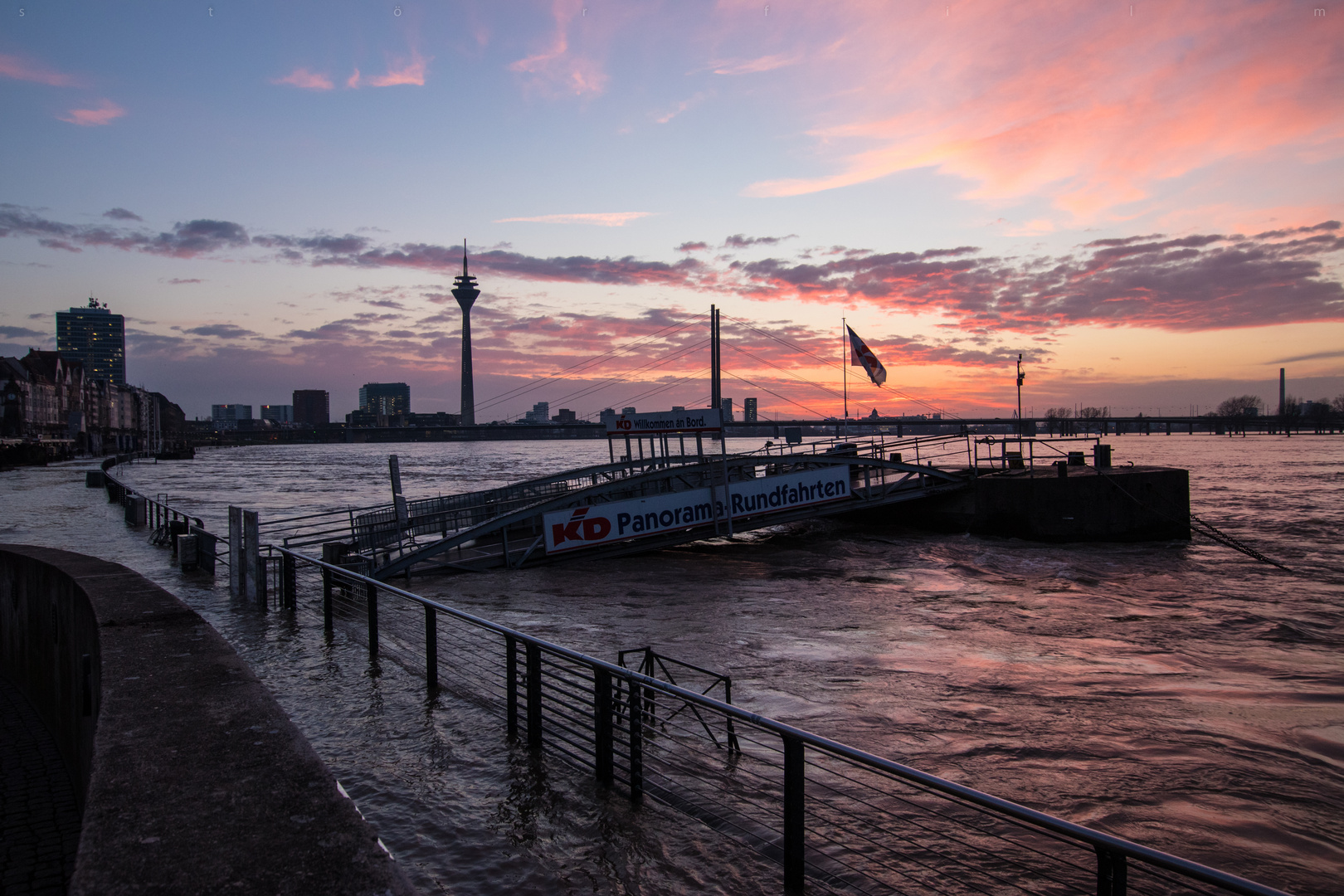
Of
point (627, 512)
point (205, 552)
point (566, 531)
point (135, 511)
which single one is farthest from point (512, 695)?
point (135, 511)

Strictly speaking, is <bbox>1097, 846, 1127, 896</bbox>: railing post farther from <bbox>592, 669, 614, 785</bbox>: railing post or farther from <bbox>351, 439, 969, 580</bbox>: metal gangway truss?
<bbox>351, 439, 969, 580</bbox>: metal gangway truss

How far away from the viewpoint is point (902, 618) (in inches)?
591

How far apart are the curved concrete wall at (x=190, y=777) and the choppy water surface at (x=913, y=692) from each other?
101 centimetres

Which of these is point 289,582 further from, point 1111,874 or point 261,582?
point 1111,874

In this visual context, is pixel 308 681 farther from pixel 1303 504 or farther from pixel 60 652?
pixel 1303 504

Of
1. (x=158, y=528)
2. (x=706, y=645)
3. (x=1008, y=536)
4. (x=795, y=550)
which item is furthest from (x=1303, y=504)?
(x=158, y=528)

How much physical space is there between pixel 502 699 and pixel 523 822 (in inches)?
102

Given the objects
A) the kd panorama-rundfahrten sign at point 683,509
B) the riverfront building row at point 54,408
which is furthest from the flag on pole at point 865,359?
the riverfront building row at point 54,408

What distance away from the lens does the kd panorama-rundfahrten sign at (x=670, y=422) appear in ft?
79.7

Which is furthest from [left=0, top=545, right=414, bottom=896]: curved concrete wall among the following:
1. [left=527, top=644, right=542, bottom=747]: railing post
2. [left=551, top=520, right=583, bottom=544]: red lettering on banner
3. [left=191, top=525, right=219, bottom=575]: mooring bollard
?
[left=551, top=520, right=583, bottom=544]: red lettering on banner

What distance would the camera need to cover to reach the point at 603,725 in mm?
5578

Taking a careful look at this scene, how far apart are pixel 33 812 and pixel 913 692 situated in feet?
29.4

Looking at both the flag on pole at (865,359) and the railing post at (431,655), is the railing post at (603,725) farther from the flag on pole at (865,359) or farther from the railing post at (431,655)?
the flag on pole at (865,359)

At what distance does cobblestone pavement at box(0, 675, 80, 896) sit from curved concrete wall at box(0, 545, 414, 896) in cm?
29
